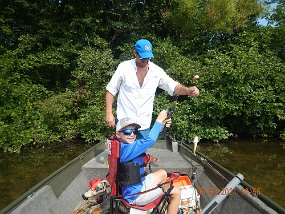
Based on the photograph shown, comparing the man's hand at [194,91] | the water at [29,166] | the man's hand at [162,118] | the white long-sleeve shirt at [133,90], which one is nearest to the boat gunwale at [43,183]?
the white long-sleeve shirt at [133,90]

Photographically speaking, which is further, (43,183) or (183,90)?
(183,90)

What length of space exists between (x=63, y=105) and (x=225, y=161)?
6.38 m

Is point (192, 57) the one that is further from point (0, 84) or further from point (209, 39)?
point (0, 84)

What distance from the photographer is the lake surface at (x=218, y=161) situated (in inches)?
342

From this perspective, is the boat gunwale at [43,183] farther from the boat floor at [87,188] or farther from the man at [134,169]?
the man at [134,169]

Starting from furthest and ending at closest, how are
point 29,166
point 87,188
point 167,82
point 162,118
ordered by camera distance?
point 29,166, point 87,188, point 167,82, point 162,118

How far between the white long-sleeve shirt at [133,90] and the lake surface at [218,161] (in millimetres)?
4906

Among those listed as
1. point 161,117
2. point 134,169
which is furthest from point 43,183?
point 161,117

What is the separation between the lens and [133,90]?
167 inches

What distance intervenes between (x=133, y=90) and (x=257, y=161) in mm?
8238

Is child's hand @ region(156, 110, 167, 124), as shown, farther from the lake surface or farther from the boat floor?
the lake surface

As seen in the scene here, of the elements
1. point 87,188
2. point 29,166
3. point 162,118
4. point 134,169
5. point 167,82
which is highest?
point 167,82

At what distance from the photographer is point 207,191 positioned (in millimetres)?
4250

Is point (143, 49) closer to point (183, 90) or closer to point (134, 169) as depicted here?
point (183, 90)
